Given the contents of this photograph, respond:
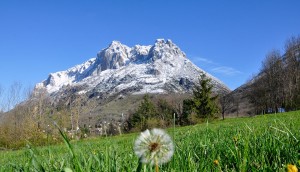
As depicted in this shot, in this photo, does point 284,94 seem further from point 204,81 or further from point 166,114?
point 166,114

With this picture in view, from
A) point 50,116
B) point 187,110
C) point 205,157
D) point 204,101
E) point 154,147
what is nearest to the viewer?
point 154,147

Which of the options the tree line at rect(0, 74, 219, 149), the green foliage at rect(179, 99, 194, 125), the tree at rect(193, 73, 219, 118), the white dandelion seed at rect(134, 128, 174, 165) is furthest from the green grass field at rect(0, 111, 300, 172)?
the green foliage at rect(179, 99, 194, 125)

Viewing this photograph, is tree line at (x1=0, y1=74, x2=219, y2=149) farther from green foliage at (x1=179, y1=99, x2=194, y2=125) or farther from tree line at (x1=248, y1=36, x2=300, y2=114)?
tree line at (x1=248, y1=36, x2=300, y2=114)

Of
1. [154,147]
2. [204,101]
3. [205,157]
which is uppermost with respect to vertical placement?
[204,101]

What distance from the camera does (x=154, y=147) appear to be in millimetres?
1197

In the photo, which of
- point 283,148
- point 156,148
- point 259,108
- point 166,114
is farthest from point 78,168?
point 166,114

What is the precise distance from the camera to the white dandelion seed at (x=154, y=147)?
3.93 feet

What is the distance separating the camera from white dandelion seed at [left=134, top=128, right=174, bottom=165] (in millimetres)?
1197

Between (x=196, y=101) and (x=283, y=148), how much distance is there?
65581 mm

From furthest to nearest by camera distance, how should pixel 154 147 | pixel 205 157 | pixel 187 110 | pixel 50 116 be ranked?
1. pixel 187 110
2. pixel 50 116
3. pixel 205 157
4. pixel 154 147

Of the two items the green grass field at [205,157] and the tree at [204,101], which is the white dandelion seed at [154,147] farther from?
the tree at [204,101]

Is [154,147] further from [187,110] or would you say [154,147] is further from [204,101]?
[187,110]

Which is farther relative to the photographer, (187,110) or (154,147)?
(187,110)

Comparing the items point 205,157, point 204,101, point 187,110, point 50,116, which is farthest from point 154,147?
point 187,110
